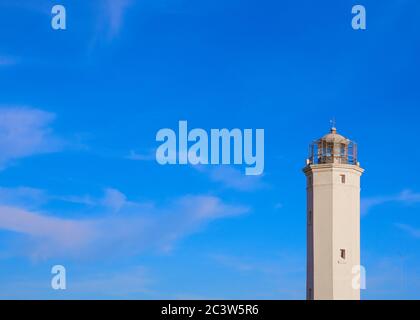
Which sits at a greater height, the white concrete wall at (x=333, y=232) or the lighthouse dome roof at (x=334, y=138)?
the lighthouse dome roof at (x=334, y=138)

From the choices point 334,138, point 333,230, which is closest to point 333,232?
point 333,230

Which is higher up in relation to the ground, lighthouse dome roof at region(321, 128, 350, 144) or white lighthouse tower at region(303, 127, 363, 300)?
lighthouse dome roof at region(321, 128, 350, 144)

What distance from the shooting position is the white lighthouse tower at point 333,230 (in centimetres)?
6244

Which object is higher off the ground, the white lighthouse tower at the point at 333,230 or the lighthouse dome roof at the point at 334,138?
the lighthouse dome roof at the point at 334,138

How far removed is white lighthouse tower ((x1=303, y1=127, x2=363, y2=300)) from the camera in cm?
6244

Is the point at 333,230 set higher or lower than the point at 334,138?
lower

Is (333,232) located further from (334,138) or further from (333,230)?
(334,138)

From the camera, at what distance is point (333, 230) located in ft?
206
